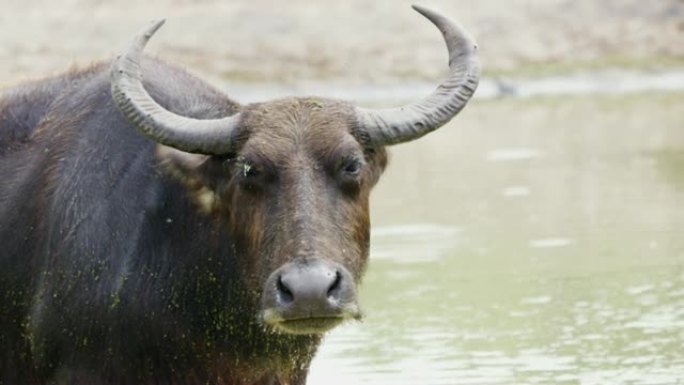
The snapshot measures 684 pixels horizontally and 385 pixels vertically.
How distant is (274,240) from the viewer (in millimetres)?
7707

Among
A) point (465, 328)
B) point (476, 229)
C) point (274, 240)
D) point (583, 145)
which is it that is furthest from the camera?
point (583, 145)

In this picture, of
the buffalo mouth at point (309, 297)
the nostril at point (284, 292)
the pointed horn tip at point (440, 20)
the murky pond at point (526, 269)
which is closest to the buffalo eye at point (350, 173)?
the buffalo mouth at point (309, 297)

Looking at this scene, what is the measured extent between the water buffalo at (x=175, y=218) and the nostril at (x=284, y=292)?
145mm

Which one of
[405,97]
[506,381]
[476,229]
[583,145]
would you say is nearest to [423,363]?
[506,381]

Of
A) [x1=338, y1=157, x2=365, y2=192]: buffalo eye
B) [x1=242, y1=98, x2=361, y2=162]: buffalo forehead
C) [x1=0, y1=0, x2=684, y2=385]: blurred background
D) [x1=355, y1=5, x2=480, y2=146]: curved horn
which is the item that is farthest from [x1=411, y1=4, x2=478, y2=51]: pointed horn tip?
[x1=0, y1=0, x2=684, y2=385]: blurred background

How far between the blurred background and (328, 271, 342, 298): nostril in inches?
94.3

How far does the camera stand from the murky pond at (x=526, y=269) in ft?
35.9

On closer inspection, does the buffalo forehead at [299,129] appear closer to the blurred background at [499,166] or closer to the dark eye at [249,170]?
the dark eye at [249,170]

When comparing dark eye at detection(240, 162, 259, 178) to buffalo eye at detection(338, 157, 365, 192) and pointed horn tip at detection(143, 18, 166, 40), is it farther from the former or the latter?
pointed horn tip at detection(143, 18, 166, 40)

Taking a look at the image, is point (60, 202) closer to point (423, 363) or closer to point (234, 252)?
point (234, 252)

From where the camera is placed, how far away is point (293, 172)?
7762 mm

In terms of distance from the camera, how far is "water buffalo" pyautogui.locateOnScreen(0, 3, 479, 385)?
25.8 ft

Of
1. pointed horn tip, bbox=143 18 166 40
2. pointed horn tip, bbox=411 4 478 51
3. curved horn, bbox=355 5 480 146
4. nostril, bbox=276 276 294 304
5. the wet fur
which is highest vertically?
pointed horn tip, bbox=411 4 478 51

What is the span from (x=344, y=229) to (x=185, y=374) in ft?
3.82
